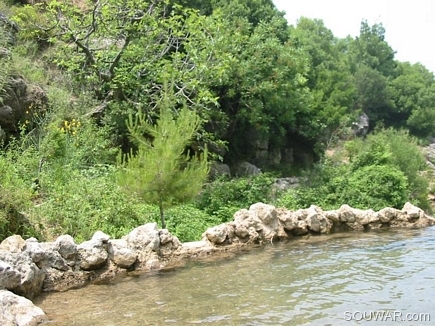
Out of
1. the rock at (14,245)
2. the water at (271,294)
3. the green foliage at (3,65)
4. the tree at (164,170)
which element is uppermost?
the green foliage at (3,65)

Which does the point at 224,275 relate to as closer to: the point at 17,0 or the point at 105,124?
the point at 105,124

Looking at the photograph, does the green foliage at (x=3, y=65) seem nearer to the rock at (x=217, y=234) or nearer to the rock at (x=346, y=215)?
the rock at (x=217, y=234)

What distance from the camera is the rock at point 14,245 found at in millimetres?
6149

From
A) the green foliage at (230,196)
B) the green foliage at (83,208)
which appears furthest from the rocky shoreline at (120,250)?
the green foliage at (230,196)

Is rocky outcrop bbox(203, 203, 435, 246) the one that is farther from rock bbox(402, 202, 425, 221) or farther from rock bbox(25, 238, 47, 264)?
rock bbox(25, 238, 47, 264)

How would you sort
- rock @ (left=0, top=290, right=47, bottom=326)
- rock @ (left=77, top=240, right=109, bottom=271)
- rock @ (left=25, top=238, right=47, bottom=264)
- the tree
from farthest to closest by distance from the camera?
1. the tree
2. rock @ (left=77, top=240, right=109, bottom=271)
3. rock @ (left=25, top=238, right=47, bottom=264)
4. rock @ (left=0, top=290, right=47, bottom=326)

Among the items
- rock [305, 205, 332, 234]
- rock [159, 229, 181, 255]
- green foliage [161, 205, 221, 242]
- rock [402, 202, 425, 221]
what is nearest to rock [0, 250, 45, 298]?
rock [159, 229, 181, 255]

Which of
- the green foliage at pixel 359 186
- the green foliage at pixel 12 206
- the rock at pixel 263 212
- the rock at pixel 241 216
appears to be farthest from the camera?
the green foliage at pixel 359 186

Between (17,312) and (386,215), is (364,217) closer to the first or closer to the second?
(386,215)

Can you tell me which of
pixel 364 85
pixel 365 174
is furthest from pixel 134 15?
pixel 364 85

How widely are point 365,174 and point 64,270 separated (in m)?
12.3

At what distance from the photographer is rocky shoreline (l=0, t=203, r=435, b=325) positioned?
18.2ft

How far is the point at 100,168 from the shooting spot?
1115 cm

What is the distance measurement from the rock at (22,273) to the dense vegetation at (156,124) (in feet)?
4.43
